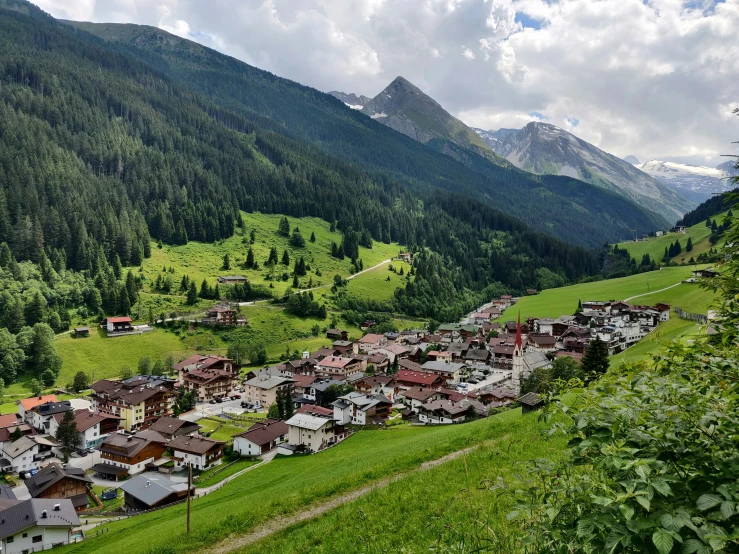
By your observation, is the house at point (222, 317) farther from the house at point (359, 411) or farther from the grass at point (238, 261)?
the house at point (359, 411)

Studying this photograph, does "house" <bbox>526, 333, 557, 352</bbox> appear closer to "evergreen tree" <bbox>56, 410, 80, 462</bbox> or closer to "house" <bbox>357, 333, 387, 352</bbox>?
"house" <bbox>357, 333, 387, 352</bbox>

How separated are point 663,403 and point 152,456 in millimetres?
70094

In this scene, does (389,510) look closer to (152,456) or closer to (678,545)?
(678,545)

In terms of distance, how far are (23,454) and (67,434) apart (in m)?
5.30

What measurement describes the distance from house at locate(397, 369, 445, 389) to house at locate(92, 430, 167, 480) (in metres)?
41.9

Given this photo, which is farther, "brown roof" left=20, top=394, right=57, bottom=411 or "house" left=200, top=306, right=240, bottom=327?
"house" left=200, top=306, right=240, bottom=327

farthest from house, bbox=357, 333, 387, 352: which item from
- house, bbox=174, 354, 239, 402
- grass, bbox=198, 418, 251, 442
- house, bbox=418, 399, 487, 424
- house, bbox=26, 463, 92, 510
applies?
house, bbox=26, 463, 92, 510

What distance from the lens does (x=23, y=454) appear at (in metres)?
60.4

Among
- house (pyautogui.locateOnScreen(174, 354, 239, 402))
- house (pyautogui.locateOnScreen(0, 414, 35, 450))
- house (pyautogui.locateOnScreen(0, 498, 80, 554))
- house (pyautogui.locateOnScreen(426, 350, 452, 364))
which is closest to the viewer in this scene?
house (pyautogui.locateOnScreen(0, 498, 80, 554))

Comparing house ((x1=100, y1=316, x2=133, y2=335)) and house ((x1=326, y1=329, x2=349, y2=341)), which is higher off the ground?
house ((x1=100, y1=316, x2=133, y2=335))

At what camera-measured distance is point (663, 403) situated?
4.97 m

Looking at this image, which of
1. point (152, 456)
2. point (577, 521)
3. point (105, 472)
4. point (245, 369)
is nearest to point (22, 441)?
point (105, 472)

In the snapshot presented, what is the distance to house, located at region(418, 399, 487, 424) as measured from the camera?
6151 cm

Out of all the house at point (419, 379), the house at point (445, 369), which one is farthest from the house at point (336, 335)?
the house at point (419, 379)
